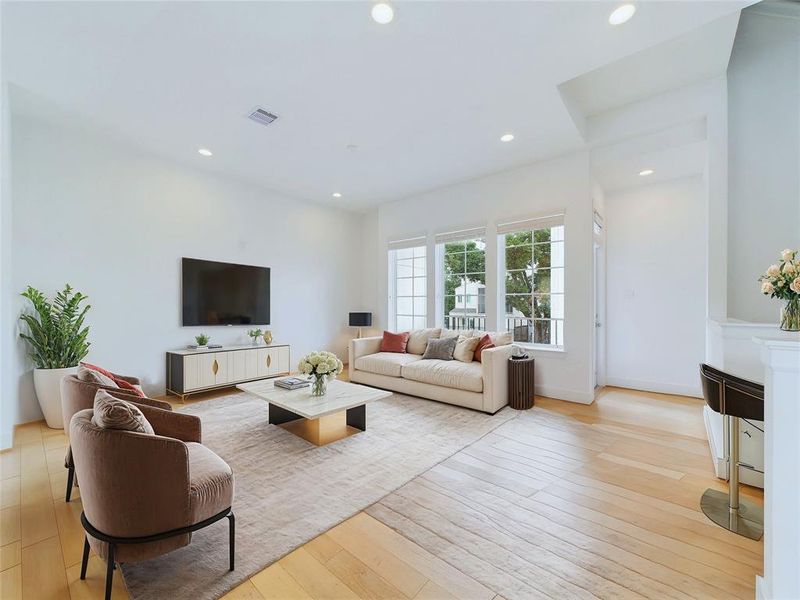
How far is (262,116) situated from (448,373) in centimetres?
337

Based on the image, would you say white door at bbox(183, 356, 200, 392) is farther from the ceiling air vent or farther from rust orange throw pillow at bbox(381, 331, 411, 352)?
the ceiling air vent

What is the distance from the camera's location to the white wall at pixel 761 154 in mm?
2838

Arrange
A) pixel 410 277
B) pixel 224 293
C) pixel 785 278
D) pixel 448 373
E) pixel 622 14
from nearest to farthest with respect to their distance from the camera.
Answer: pixel 785 278
pixel 622 14
pixel 448 373
pixel 224 293
pixel 410 277

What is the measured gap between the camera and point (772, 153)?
2896 mm

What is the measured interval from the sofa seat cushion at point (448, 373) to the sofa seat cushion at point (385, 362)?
16cm

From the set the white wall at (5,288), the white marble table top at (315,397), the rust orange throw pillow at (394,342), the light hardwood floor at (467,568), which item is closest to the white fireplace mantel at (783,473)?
the light hardwood floor at (467,568)

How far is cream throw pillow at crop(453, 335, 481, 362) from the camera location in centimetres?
439

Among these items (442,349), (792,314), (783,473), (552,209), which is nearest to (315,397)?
(442,349)

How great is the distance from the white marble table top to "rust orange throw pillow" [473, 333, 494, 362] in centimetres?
163

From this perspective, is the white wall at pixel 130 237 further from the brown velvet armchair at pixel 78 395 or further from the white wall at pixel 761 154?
the white wall at pixel 761 154

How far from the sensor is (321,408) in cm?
281

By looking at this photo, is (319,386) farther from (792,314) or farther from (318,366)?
(792,314)

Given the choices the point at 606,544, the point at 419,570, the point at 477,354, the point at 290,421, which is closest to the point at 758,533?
the point at 606,544

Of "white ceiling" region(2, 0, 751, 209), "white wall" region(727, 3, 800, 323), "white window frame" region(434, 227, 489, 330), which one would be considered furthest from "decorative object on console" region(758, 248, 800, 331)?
"white window frame" region(434, 227, 489, 330)
